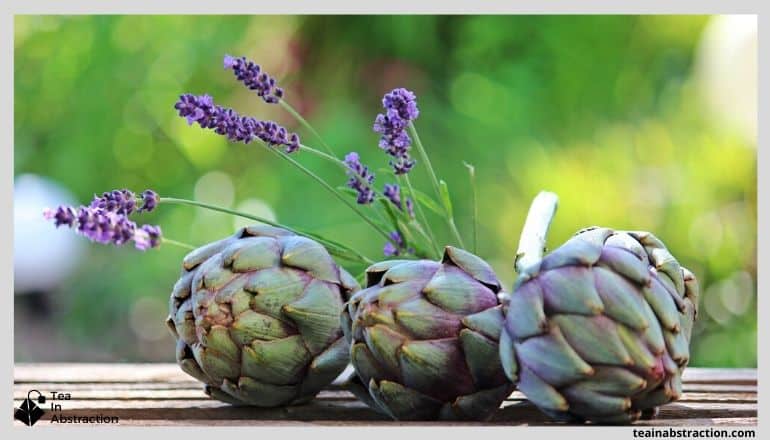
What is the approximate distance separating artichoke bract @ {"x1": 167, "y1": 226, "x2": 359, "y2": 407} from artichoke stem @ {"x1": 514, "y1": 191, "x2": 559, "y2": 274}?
0.48ft

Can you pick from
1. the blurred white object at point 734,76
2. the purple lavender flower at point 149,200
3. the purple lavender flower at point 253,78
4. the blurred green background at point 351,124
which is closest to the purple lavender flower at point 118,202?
the purple lavender flower at point 149,200

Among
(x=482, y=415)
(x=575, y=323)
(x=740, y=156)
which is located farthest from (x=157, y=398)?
(x=740, y=156)

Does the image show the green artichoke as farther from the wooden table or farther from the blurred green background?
the blurred green background

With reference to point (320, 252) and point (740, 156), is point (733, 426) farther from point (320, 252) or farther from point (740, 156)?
point (740, 156)

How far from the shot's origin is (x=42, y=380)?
3.43ft

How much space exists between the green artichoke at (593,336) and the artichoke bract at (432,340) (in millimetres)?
41

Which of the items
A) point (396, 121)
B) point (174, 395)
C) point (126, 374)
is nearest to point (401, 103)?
point (396, 121)

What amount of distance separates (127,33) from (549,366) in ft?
6.18

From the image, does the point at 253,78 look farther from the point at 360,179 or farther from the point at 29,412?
the point at 29,412

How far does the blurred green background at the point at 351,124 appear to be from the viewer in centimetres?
207

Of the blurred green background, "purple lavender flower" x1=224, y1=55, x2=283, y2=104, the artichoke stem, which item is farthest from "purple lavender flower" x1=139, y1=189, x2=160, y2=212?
the blurred green background

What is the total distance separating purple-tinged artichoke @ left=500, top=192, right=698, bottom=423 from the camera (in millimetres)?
631

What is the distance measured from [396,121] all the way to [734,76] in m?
1.50

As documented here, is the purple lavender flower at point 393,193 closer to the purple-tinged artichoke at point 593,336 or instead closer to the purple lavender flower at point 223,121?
the purple lavender flower at point 223,121
